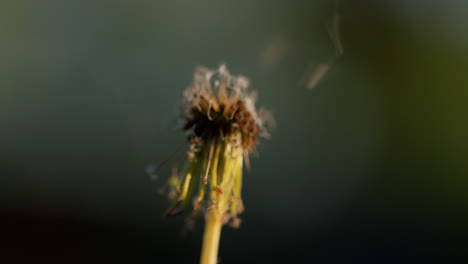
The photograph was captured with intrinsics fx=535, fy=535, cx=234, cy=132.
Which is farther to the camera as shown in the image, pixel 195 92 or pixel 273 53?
pixel 273 53

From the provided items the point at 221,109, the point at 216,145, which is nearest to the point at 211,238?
the point at 216,145

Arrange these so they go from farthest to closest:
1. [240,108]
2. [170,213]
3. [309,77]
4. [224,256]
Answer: [224,256] → [309,77] → [240,108] → [170,213]

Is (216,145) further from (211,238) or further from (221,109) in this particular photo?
(211,238)

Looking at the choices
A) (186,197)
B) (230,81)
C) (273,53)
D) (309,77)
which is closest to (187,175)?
(186,197)

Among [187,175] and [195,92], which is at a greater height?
[195,92]

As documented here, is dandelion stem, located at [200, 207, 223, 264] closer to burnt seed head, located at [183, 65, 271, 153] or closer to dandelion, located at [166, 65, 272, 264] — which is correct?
dandelion, located at [166, 65, 272, 264]

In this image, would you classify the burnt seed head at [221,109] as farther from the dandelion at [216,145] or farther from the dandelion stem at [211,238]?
the dandelion stem at [211,238]

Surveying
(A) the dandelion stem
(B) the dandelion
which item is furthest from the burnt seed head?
(A) the dandelion stem

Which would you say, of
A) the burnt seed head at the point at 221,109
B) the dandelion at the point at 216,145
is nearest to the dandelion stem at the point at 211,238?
the dandelion at the point at 216,145

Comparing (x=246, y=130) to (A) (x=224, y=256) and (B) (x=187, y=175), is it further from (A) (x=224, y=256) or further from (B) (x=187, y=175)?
(A) (x=224, y=256)
